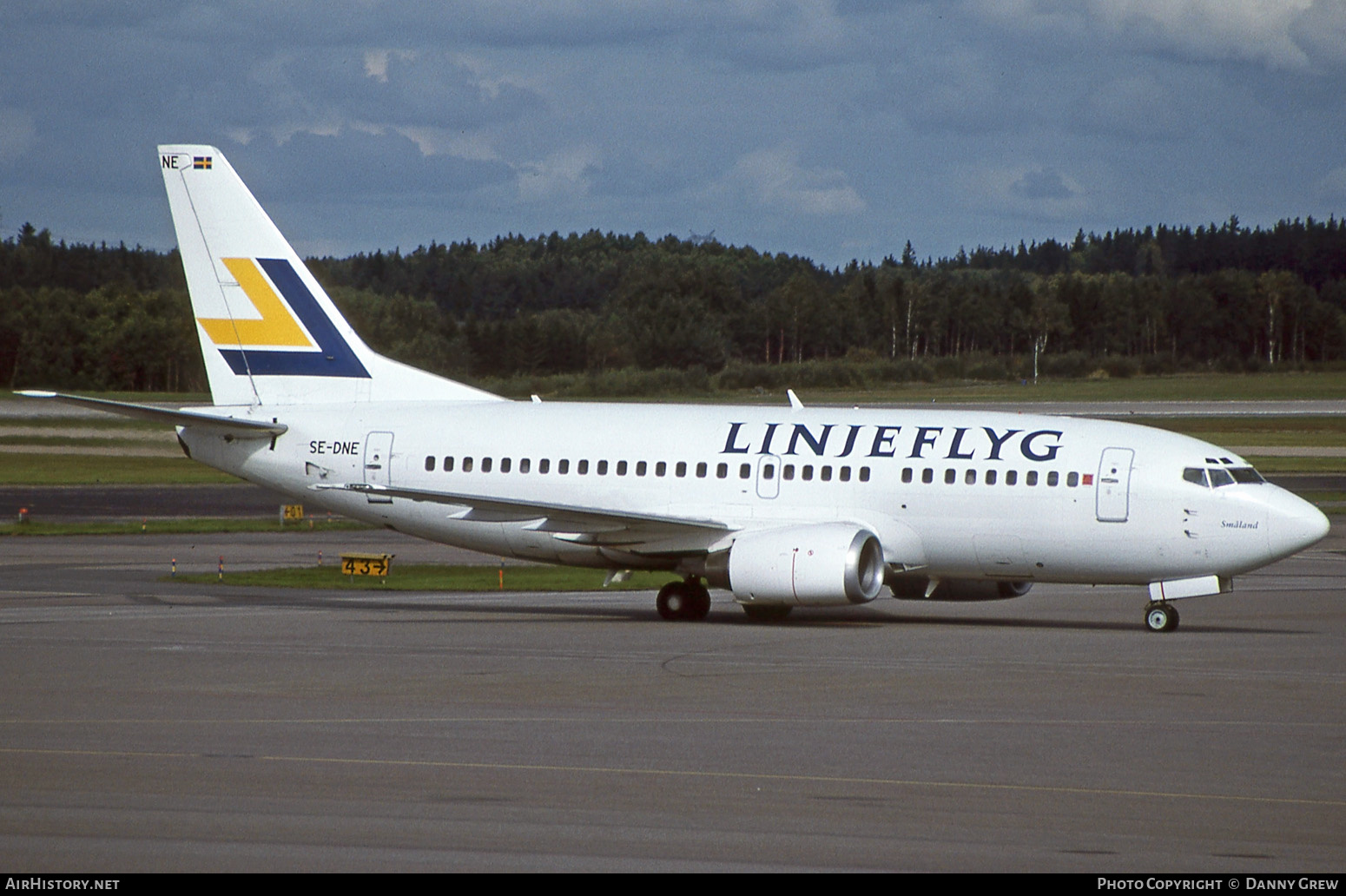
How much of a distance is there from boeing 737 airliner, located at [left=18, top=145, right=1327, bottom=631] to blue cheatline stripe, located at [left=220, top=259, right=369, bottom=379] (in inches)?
1.6

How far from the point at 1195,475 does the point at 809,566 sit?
282 inches

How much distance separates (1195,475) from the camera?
98.5 feet

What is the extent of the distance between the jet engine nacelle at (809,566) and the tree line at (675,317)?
52835mm

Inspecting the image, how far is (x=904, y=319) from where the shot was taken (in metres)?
144

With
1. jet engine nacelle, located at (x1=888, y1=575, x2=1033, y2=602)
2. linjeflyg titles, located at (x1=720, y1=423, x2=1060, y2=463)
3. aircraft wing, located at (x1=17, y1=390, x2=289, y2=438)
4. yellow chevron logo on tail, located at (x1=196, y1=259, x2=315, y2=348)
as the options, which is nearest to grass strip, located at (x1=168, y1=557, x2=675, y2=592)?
aircraft wing, located at (x1=17, y1=390, x2=289, y2=438)

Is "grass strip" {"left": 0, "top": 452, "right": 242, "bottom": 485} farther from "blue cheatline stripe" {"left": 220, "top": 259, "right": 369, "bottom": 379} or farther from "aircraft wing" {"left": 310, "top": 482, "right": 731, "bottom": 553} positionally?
"aircraft wing" {"left": 310, "top": 482, "right": 731, "bottom": 553}

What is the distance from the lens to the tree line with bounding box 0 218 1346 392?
87125 millimetres

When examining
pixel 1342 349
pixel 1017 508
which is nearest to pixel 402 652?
pixel 1017 508

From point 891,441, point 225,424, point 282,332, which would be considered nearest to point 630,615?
point 891,441

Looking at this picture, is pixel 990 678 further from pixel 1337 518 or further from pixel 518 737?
pixel 1337 518

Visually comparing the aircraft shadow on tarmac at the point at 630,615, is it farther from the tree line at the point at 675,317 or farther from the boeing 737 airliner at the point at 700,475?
the tree line at the point at 675,317

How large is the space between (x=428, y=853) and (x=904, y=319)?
439 ft

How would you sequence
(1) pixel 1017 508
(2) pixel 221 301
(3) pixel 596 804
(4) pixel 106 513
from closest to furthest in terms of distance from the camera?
(3) pixel 596 804 < (1) pixel 1017 508 < (2) pixel 221 301 < (4) pixel 106 513

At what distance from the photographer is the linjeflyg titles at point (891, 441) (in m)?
31.0
